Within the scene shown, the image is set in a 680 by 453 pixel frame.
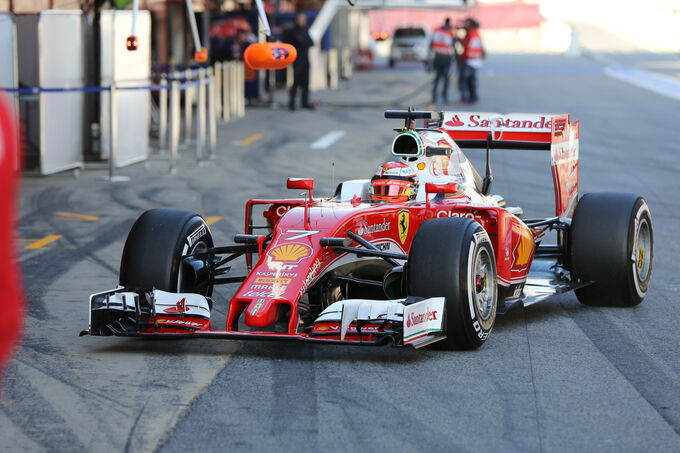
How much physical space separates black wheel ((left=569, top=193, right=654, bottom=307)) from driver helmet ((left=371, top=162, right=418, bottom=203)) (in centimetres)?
121

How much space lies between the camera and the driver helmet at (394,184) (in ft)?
26.7

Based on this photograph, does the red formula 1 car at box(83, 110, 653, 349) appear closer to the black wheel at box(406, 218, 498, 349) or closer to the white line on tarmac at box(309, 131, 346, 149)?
the black wheel at box(406, 218, 498, 349)

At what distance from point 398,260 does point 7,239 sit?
5201mm

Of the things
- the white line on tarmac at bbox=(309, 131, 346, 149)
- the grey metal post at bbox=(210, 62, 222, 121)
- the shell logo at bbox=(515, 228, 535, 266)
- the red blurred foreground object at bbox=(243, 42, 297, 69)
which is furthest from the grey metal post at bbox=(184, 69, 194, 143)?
the shell logo at bbox=(515, 228, 535, 266)

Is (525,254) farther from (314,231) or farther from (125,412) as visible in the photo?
(125,412)

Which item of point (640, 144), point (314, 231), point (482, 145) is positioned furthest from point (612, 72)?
point (314, 231)

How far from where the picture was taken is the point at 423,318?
6.73 metres

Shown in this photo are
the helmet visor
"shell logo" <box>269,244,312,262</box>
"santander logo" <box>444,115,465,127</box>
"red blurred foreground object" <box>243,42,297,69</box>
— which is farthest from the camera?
"santander logo" <box>444,115,465,127</box>

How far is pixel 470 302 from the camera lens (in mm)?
6977

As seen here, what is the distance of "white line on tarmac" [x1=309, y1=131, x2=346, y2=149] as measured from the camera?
20703mm

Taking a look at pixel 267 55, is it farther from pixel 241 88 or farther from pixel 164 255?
pixel 241 88

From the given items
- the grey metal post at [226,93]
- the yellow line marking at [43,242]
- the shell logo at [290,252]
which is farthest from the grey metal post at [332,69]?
the shell logo at [290,252]

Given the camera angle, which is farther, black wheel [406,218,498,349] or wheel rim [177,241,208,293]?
wheel rim [177,241,208,293]

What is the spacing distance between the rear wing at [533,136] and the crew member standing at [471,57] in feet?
61.5
